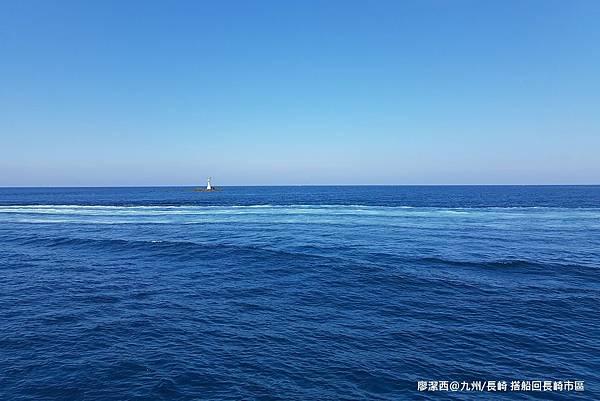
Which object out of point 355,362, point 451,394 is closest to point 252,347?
point 355,362

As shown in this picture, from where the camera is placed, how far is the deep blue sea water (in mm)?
15109

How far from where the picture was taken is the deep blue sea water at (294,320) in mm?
15109

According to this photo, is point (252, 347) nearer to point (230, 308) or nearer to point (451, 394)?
point (230, 308)

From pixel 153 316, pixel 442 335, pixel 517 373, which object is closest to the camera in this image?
pixel 517 373

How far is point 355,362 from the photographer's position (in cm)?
1655

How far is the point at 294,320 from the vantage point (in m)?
21.5

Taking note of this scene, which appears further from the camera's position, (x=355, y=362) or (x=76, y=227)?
(x=76, y=227)

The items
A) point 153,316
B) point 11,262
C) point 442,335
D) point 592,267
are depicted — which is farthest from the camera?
point 11,262

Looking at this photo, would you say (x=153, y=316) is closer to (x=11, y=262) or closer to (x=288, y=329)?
(x=288, y=329)

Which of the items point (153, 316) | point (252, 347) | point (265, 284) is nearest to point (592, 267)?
A: point (265, 284)

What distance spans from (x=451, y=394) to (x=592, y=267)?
92.1ft

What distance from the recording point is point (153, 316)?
22.2m

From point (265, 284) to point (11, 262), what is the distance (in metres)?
Answer: 28.8

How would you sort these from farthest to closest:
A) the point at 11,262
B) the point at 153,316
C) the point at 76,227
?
the point at 76,227 < the point at 11,262 < the point at 153,316
